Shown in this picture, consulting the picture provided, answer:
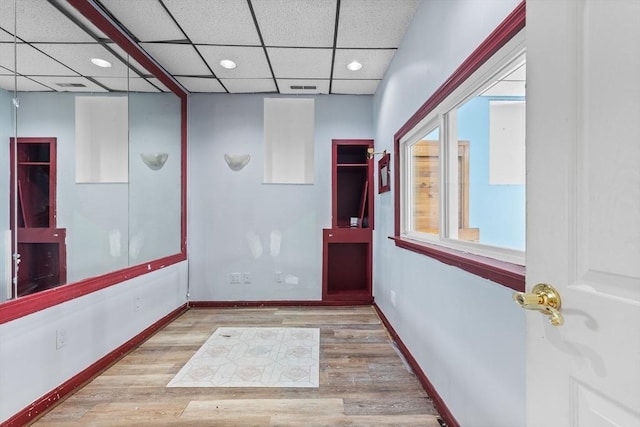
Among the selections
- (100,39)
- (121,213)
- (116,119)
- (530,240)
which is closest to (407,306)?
(530,240)

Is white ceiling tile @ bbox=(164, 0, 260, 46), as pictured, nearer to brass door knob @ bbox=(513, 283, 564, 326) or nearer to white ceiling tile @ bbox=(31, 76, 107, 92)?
white ceiling tile @ bbox=(31, 76, 107, 92)

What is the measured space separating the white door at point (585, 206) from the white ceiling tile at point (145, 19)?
2.53 meters

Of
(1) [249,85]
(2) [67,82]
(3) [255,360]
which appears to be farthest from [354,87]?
(3) [255,360]

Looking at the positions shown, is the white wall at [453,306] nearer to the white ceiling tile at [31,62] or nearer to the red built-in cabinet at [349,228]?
the red built-in cabinet at [349,228]

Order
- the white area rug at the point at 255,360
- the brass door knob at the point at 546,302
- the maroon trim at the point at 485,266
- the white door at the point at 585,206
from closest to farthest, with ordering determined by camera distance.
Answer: the white door at the point at 585,206, the brass door knob at the point at 546,302, the maroon trim at the point at 485,266, the white area rug at the point at 255,360

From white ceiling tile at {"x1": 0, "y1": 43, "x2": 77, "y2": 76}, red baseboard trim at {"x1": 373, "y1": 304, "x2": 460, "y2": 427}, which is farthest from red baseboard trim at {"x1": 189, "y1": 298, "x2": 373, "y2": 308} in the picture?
white ceiling tile at {"x1": 0, "y1": 43, "x2": 77, "y2": 76}

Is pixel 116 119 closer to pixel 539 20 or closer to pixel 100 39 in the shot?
pixel 100 39

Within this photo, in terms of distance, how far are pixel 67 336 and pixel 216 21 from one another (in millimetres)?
2481

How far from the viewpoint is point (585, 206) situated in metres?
0.64

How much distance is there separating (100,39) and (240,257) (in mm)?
2522

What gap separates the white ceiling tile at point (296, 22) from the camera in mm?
2271

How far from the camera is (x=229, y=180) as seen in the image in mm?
3938

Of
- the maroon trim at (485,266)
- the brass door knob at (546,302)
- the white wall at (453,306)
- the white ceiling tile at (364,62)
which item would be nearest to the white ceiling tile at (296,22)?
the white ceiling tile at (364,62)

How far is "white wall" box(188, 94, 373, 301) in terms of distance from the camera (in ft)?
12.9
